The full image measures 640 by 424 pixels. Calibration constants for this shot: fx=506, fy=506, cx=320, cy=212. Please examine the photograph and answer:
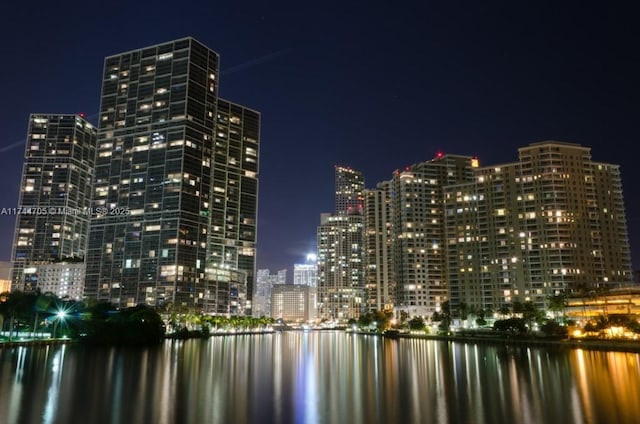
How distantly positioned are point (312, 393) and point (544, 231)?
498ft

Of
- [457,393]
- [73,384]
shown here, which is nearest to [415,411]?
[457,393]

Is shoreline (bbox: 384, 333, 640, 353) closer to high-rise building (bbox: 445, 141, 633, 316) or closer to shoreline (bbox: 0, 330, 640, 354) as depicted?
shoreline (bbox: 0, 330, 640, 354)

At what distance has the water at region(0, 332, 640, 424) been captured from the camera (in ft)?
108

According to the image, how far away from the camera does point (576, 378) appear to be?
52.2 m

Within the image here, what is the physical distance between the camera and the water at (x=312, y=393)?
32906mm

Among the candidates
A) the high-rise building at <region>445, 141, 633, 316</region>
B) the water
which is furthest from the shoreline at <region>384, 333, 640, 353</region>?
the high-rise building at <region>445, 141, 633, 316</region>

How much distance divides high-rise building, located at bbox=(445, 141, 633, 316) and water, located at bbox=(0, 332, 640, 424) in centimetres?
11207

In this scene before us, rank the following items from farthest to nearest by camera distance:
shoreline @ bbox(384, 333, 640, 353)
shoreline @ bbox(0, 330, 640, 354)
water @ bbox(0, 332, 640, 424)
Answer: shoreline @ bbox(384, 333, 640, 353) < shoreline @ bbox(0, 330, 640, 354) < water @ bbox(0, 332, 640, 424)

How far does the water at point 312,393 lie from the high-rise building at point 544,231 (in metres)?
112

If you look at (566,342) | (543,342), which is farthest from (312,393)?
(543,342)

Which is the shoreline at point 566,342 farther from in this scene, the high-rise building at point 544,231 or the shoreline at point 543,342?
the high-rise building at point 544,231

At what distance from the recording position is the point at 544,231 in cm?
17400

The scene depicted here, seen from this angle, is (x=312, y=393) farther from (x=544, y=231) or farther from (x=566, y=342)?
(x=544, y=231)

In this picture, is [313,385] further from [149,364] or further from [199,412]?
[149,364]
